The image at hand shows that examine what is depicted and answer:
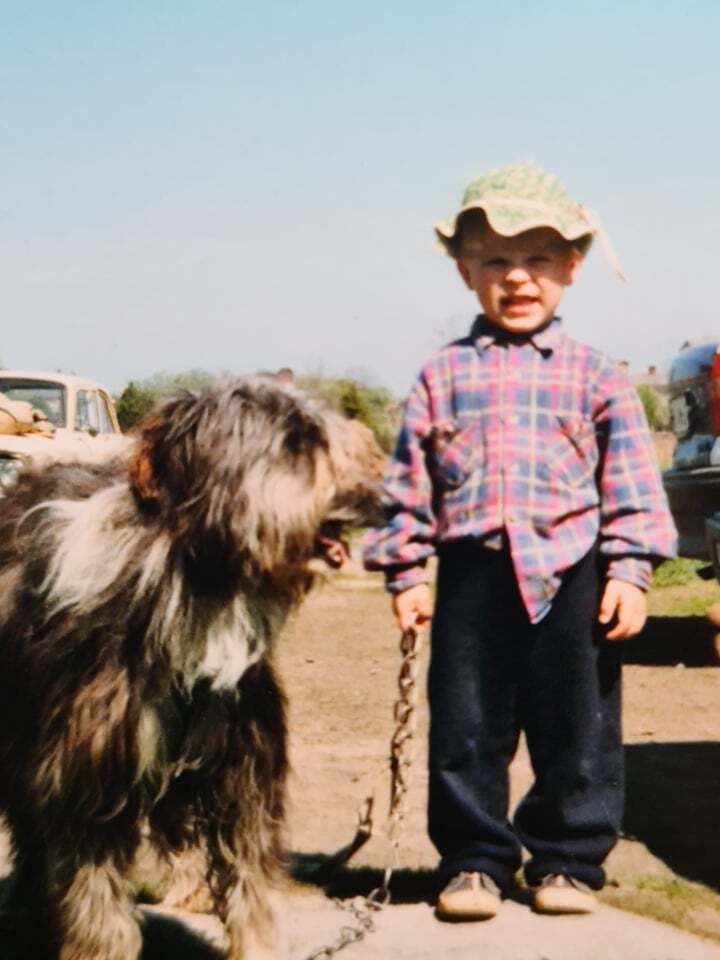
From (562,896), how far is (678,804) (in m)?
1.46

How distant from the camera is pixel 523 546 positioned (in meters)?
3.85

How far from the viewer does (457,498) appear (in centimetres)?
395

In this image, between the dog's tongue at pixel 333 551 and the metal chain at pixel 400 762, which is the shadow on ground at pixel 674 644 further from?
the dog's tongue at pixel 333 551

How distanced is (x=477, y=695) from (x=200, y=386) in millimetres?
1199

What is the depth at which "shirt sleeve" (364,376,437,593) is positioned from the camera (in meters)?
3.93

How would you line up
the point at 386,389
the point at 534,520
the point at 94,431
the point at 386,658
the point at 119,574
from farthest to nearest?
the point at 386,389 < the point at 94,431 < the point at 386,658 < the point at 534,520 < the point at 119,574

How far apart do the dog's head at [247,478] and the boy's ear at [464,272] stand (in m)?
0.81

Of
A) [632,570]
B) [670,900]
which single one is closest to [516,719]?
[632,570]

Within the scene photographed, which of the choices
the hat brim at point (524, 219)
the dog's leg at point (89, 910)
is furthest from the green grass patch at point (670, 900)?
the hat brim at point (524, 219)

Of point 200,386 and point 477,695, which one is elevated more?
point 200,386

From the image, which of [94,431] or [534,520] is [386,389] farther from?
[534,520]

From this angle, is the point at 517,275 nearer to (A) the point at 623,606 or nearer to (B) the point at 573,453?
(B) the point at 573,453

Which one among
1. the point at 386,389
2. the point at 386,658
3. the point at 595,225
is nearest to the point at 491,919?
the point at 595,225

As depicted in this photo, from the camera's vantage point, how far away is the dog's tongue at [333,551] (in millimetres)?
3361
